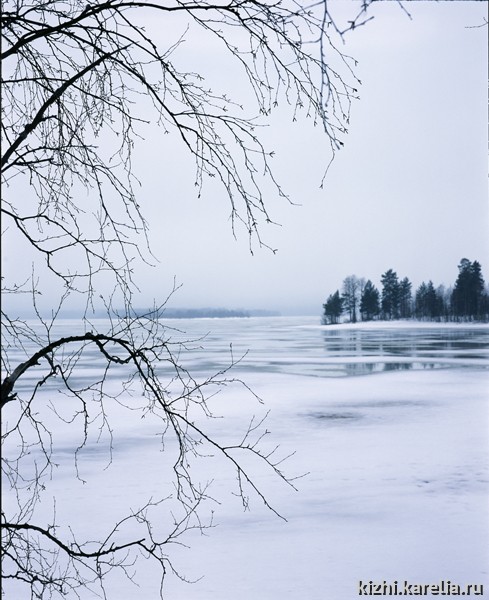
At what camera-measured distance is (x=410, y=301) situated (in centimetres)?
9500

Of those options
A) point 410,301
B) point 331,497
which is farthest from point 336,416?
point 410,301

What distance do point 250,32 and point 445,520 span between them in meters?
5.82

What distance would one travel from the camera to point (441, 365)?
71.0 feet

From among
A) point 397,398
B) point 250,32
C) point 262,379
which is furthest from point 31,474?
point 262,379

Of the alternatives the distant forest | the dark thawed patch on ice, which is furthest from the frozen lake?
the distant forest

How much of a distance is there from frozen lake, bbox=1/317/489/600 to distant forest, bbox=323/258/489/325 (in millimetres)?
57544

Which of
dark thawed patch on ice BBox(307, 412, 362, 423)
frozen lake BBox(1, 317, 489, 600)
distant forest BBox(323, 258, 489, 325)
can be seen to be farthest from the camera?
distant forest BBox(323, 258, 489, 325)

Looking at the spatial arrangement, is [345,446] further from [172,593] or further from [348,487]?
[172,593]

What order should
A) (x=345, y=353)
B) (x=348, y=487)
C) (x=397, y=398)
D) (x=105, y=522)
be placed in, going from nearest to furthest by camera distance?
(x=105, y=522) → (x=348, y=487) → (x=397, y=398) → (x=345, y=353)

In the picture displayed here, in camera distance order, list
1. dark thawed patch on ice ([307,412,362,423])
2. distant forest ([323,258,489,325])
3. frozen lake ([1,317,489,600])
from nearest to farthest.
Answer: frozen lake ([1,317,489,600]), dark thawed patch on ice ([307,412,362,423]), distant forest ([323,258,489,325])

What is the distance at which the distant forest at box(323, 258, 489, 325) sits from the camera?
69438mm

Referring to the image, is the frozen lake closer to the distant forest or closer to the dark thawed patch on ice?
the dark thawed patch on ice

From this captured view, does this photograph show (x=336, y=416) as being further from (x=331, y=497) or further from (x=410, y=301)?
(x=410, y=301)

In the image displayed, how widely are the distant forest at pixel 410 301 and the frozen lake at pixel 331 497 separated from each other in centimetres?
5754
